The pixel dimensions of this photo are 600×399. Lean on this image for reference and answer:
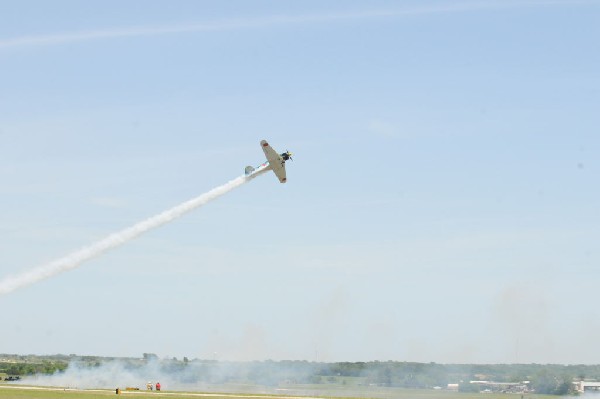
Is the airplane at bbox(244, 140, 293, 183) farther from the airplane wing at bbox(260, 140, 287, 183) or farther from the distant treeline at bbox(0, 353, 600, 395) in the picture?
the distant treeline at bbox(0, 353, 600, 395)

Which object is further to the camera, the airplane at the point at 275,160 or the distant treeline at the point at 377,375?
the distant treeline at the point at 377,375

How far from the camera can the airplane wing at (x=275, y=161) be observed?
93.3 meters

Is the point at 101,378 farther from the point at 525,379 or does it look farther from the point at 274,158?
the point at 525,379

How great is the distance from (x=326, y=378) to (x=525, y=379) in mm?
41333

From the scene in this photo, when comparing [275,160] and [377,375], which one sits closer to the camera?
[275,160]

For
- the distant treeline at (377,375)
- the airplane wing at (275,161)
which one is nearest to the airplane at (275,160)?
the airplane wing at (275,161)

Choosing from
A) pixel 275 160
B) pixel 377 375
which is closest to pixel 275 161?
pixel 275 160

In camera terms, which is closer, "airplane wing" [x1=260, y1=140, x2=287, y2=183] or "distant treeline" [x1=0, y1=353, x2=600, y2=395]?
"airplane wing" [x1=260, y1=140, x2=287, y2=183]

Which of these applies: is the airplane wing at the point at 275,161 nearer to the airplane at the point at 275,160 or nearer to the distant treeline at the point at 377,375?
the airplane at the point at 275,160

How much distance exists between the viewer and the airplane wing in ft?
306

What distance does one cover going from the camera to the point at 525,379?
181875 mm

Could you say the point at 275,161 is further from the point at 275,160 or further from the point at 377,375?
the point at 377,375

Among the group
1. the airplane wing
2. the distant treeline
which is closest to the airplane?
the airplane wing

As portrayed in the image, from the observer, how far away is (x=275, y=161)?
94.3 meters
